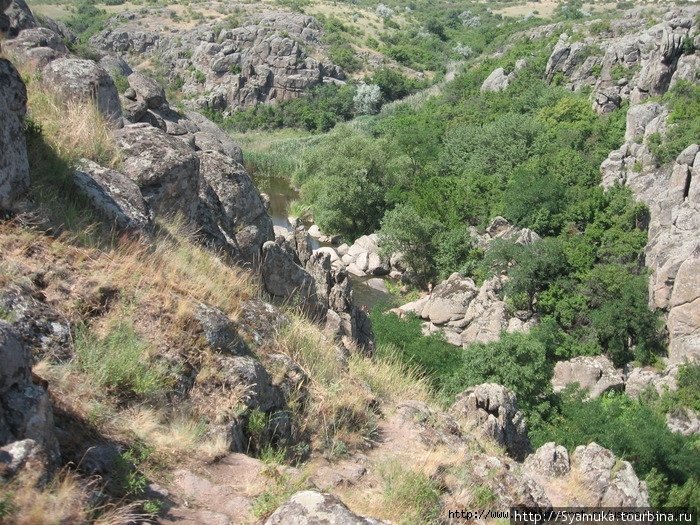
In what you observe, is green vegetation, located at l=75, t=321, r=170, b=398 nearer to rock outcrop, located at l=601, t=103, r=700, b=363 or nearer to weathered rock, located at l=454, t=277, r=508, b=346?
weathered rock, located at l=454, t=277, r=508, b=346

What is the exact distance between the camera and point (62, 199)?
7.27 m

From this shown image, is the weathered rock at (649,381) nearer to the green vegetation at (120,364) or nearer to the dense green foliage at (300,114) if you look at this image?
the green vegetation at (120,364)

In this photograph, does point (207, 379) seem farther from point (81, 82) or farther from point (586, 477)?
point (586, 477)

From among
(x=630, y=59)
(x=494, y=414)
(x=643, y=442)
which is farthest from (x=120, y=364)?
(x=630, y=59)

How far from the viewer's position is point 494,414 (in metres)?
11.4

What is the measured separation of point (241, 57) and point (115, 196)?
3467 inches

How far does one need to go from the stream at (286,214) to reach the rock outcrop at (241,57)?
2823 centimetres

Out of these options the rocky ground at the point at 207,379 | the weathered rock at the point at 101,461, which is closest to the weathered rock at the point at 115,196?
the rocky ground at the point at 207,379

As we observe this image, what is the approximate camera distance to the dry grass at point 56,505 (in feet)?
11.4

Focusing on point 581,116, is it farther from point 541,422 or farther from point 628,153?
point 541,422

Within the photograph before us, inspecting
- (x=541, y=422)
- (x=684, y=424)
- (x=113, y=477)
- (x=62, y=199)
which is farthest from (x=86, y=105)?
(x=684, y=424)

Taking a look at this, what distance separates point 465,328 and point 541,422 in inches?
397

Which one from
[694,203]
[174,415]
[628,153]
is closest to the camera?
[174,415]

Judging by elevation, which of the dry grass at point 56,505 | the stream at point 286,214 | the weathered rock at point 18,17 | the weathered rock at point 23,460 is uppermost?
the weathered rock at point 18,17
